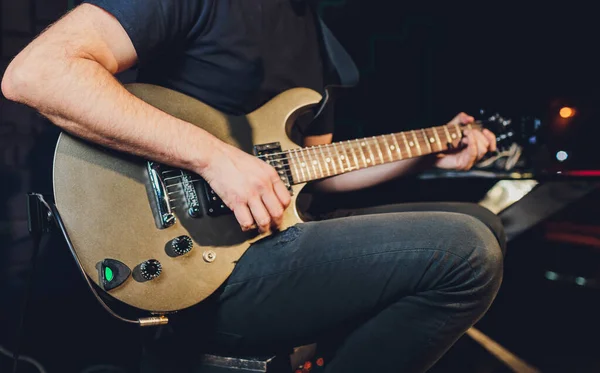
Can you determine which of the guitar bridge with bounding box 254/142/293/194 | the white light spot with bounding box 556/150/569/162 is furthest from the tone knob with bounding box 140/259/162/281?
the white light spot with bounding box 556/150/569/162

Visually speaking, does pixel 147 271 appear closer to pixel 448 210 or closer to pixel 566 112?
pixel 448 210

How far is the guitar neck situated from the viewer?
3.76 ft

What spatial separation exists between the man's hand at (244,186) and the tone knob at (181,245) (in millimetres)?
115

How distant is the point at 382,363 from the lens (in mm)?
950

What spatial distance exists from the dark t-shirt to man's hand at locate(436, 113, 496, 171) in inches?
23.7

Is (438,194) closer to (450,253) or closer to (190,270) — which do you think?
(450,253)

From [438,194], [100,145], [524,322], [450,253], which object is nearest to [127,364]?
[100,145]

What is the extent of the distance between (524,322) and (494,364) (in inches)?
15.1

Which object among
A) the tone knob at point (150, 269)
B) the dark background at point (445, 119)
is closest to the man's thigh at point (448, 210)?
the dark background at point (445, 119)

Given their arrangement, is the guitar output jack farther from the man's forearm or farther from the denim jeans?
the man's forearm

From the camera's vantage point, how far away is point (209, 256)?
3.15 feet

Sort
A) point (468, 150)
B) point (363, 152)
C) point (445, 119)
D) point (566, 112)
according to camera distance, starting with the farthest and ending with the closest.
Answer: point (445, 119) → point (566, 112) → point (468, 150) → point (363, 152)

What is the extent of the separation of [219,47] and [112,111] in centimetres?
37

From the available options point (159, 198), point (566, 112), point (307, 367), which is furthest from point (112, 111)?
point (566, 112)
